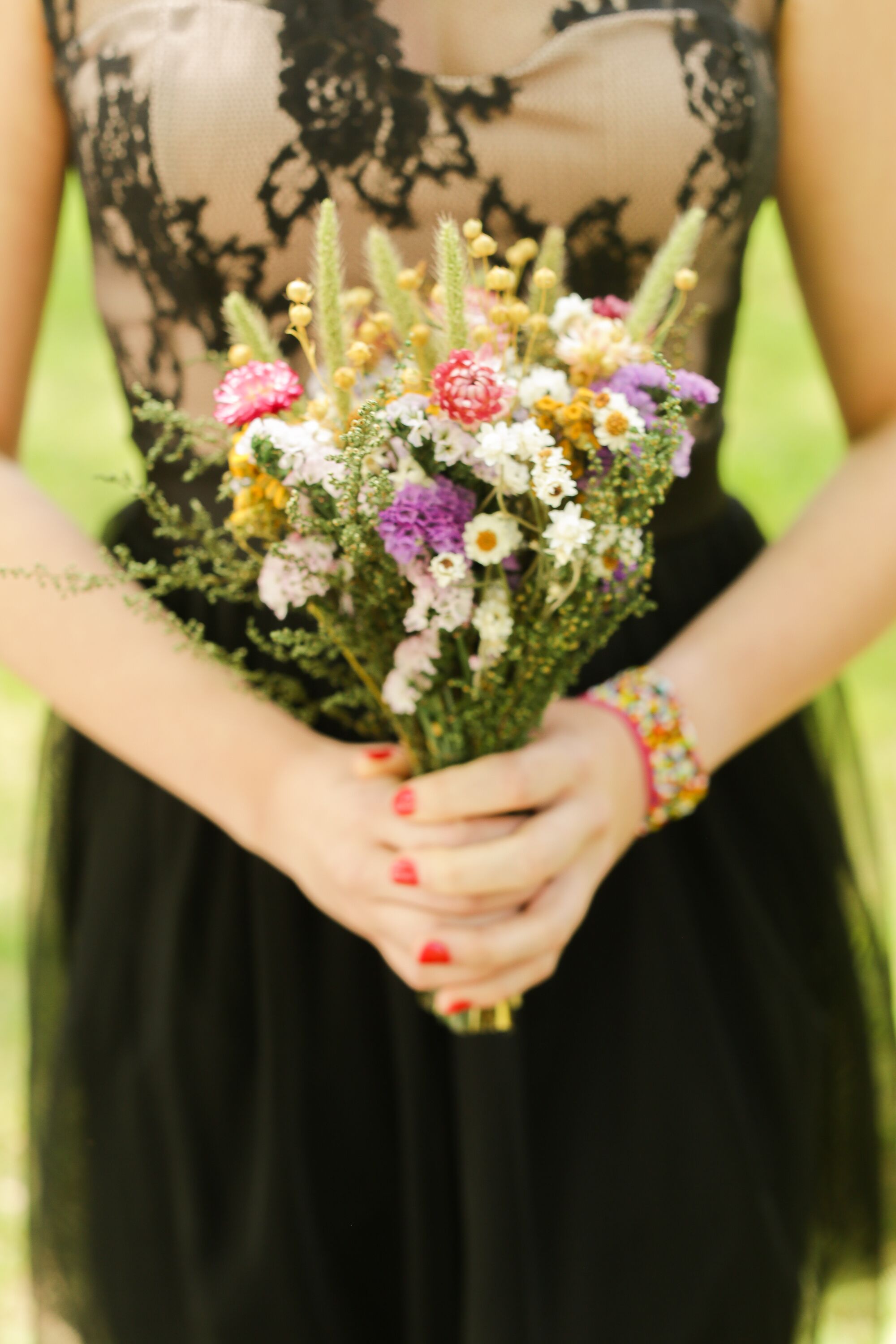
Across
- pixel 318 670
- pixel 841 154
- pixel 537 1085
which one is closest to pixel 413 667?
pixel 318 670

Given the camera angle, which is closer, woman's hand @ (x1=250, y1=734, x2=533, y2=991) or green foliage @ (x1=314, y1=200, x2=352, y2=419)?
green foliage @ (x1=314, y1=200, x2=352, y2=419)

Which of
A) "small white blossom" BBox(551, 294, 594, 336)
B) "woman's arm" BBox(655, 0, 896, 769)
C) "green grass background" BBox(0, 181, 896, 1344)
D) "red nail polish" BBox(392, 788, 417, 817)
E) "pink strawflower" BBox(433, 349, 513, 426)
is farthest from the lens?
"green grass background" BBox(0, 181, 896, 1344)

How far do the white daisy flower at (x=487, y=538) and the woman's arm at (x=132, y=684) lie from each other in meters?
0.29

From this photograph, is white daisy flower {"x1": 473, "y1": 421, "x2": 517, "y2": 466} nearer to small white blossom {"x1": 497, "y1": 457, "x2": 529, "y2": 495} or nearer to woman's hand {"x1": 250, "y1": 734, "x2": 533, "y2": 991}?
small white blossom {"x1": 497, "y1": 457, "x2": 529, "y2": 495}

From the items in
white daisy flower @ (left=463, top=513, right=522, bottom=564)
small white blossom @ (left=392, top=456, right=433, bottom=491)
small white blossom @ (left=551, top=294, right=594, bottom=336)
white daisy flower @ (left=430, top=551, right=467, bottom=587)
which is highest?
small white blossom @ (left=551, top=294, right=594, bottom=336)

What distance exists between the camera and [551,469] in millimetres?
707

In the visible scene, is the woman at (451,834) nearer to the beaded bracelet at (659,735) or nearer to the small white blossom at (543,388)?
the beaded bracelet at (659,735)

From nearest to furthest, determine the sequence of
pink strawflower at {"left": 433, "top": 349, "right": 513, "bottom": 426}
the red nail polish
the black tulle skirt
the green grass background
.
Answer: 1. pink strawflower at {"left": 433, "top": 349, "right": 513, "bottom": 426}
2. the red nail polish
3. the black tulle skirt
4. the green grass background

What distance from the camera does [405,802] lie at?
3.04 ft

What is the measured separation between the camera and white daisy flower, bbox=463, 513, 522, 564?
75 centimetres

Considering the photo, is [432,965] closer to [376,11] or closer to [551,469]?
[551,469]

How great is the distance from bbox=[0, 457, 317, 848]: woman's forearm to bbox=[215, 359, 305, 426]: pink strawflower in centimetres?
30

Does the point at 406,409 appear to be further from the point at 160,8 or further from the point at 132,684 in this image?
the point at 160,8

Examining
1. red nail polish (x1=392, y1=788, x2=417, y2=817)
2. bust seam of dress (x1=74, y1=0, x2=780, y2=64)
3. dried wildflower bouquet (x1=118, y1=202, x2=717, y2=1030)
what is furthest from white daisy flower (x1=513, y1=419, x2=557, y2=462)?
bust seam of dress (x1=74, y1=0, x2=780, y2=64)
